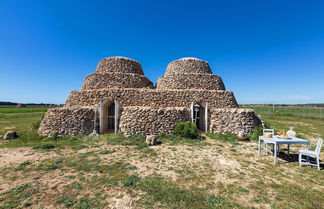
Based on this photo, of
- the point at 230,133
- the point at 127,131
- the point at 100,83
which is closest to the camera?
the point at 127,131

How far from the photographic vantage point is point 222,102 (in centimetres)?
1285

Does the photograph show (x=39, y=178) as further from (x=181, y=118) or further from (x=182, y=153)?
(x=181, y=118)

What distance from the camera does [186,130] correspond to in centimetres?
1005

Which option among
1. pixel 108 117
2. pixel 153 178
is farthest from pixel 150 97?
pixel 153 178

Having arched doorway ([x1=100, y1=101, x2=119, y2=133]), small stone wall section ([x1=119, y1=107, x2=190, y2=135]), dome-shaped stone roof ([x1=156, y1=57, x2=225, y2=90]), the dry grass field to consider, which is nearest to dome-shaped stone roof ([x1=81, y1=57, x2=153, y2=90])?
arched doorway ([x1=100, y1=101, x2=119, y2=133])

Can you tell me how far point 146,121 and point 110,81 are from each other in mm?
6632

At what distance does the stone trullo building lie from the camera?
10.6 m

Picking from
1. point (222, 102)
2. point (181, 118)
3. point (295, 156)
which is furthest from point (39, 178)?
point (222, 102)

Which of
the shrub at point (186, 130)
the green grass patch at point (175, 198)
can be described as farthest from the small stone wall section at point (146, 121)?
the green grass patch at point (175, 198)

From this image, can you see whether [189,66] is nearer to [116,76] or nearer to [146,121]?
[116,76]

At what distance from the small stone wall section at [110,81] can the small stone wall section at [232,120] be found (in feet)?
28.4

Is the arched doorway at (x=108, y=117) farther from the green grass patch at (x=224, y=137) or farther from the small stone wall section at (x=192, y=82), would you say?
the green grass patch at (x=224, y=137)

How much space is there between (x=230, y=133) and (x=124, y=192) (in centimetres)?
1020

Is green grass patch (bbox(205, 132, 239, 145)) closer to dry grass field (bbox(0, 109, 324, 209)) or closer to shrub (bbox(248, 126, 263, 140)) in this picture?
shrub (bbox(248, 126, 263, 140))
